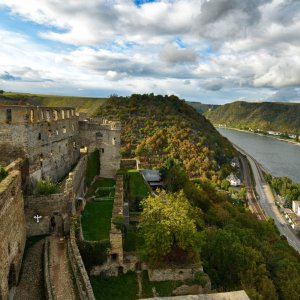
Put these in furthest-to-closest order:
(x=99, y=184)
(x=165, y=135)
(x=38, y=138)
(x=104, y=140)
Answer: (x=165, y=135) → (x=104, y=140) → (x=99, y=184) → (x=38, y=138)

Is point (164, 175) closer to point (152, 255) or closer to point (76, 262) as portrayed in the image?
point (152, 255)

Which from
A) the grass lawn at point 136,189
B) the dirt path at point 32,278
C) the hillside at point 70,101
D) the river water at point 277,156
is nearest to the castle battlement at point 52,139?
the grass lawn at point 136,189

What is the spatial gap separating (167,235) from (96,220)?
5066mm

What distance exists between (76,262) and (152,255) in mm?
4261

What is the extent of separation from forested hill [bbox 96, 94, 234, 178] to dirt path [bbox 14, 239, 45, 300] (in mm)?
46884

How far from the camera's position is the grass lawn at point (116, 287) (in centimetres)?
1559

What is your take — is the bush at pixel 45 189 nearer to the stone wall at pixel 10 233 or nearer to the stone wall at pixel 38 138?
the stone wall at pixel 10 233

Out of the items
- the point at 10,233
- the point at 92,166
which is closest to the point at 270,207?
the point at 92,166

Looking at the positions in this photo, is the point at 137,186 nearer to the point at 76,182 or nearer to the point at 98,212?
the point at 76,182

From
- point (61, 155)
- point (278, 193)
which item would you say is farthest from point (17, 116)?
point (278, 193)

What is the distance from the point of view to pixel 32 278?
14461 mm

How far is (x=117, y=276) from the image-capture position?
56.2 feet

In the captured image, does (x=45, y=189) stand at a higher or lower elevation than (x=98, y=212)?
higher

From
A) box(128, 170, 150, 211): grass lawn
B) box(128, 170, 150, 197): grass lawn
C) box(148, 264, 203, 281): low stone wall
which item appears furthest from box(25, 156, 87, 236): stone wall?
box(128, 170, 150, 197): grass lawn
